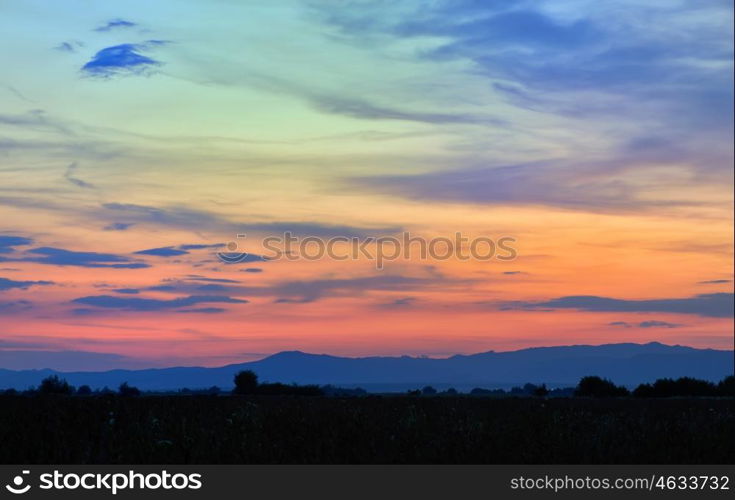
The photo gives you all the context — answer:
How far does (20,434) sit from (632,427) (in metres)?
9.81

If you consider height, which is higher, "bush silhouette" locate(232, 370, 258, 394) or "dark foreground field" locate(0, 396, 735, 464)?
"bush silhouette" locate(232, 370, 258, 394)

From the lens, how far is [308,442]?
44.9 ft

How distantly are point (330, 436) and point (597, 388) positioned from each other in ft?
150

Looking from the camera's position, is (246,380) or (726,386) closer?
(246,380)

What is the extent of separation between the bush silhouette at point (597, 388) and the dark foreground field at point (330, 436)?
37.8 metres

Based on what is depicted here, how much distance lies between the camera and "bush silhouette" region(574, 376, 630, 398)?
55744mm

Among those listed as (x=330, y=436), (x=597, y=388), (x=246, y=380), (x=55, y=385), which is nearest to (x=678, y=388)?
(x=597, y=388)

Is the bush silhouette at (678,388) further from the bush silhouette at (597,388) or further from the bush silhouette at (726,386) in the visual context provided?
the bush silhouette at (597,388)
